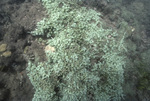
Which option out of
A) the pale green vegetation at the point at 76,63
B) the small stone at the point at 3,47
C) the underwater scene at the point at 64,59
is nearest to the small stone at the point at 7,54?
the underwater scene at the point at 64,59

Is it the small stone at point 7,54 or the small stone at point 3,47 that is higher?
the small stone at point 3,47

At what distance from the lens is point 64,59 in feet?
12.4

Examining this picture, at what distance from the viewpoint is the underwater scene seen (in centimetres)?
368

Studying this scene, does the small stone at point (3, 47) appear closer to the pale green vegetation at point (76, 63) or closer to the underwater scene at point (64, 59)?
the underwater scene at point (64, 59)

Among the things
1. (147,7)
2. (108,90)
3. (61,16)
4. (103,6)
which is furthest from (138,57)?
(147,7)

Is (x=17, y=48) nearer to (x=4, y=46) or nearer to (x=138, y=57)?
(x=4, y=46)

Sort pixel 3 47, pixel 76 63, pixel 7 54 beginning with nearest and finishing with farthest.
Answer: pixel 76 63 < pixel 7 54 < pixel 3 47

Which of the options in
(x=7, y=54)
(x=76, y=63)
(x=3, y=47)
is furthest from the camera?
(x=3, y=47)

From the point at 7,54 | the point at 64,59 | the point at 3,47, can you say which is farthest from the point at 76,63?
the point at 3,47

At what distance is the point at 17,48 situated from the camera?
435 centimetres

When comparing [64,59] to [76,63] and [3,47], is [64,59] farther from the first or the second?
[3,47]

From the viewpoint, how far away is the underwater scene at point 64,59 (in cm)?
368

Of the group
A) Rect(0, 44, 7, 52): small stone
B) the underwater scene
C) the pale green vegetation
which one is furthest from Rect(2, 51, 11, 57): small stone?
the pale green vegetation

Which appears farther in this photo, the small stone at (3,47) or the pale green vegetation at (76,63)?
the small stone at (3,47)
